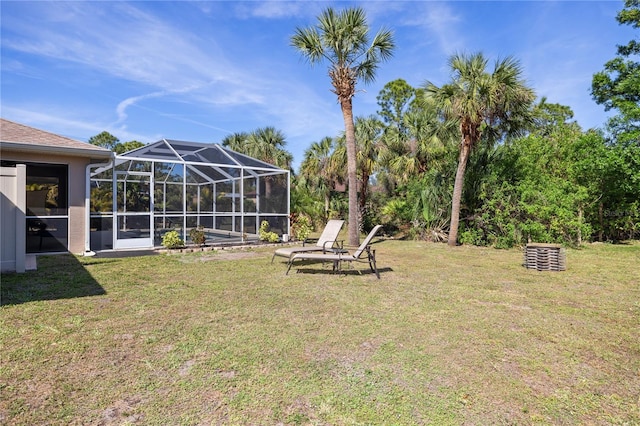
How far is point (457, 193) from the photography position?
1317 cm

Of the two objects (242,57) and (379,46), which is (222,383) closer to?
(379,46)

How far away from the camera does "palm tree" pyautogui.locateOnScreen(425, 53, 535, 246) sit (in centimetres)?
1198

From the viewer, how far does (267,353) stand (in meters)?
3.45

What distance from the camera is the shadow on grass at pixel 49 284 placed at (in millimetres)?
5270

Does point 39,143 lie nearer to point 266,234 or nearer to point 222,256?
point 222,256

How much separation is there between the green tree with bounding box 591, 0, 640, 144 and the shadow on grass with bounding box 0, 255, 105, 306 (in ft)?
53.6

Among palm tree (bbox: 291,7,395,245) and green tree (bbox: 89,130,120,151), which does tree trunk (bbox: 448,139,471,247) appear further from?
green tree (bbox: 89,130,120,151)

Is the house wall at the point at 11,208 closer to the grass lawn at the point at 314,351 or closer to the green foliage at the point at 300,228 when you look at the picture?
the grass lawn at the point at 314,351

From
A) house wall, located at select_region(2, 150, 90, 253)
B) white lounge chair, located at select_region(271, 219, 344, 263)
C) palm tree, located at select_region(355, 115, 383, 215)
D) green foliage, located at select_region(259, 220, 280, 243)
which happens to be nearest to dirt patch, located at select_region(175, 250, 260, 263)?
white lounge chair, located at select_region(271, 219, 344, 263)

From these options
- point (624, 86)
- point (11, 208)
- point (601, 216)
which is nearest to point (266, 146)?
point (11, 208)

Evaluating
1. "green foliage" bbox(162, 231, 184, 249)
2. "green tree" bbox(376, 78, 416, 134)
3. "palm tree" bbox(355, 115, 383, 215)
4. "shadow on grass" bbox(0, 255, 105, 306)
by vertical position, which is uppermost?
"green tree" bbox(376, 78, 416, 134)

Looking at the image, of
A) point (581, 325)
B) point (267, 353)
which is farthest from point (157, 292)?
point (581, 325)

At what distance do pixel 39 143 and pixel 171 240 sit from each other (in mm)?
3988

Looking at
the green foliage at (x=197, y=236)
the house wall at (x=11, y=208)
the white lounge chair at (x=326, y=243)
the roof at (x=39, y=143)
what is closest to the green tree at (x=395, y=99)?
the green foliage at (x=197, y=236)
